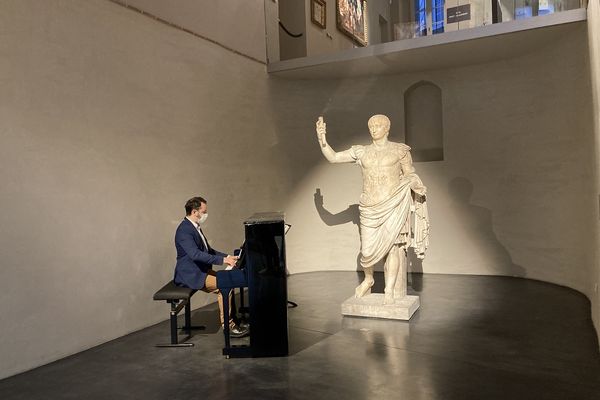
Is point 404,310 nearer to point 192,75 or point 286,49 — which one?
point 192,75

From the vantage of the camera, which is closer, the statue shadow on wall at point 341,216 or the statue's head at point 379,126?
the statue's head at point 379,126

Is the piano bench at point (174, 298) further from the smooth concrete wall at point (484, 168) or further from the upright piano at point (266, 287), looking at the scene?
the smooth concrete wall at point (484, 168)

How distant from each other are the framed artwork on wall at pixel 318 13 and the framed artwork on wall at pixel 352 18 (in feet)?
1.96

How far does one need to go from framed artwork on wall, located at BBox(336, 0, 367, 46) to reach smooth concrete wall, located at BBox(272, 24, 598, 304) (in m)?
3.15

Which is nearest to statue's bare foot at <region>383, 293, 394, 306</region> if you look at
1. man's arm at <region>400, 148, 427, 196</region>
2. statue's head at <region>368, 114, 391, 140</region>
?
man's arm at <region>400, 148, 427, 196</region>

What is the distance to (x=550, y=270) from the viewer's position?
6.96 meters

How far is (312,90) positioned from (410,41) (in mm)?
2227

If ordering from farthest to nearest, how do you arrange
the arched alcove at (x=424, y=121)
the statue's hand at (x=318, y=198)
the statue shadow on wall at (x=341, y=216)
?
the statue's hand at (x=318, y=198)
the statue shadow on wall at (x=341, y=216)
the arched alcove at (x=424, y=121)

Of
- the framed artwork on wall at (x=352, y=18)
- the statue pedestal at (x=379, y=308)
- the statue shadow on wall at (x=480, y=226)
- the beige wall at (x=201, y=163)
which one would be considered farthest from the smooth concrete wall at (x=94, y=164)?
the framed artwork on wall at (x=352, y=18)

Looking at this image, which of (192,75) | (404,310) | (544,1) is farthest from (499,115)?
(192,75)

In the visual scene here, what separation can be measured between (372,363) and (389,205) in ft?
5.82

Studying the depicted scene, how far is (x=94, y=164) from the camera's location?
4.91 m

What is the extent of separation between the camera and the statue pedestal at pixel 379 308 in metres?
5.27

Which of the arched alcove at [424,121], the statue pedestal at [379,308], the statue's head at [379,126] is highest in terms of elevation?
the arched alcove at [424,121]
